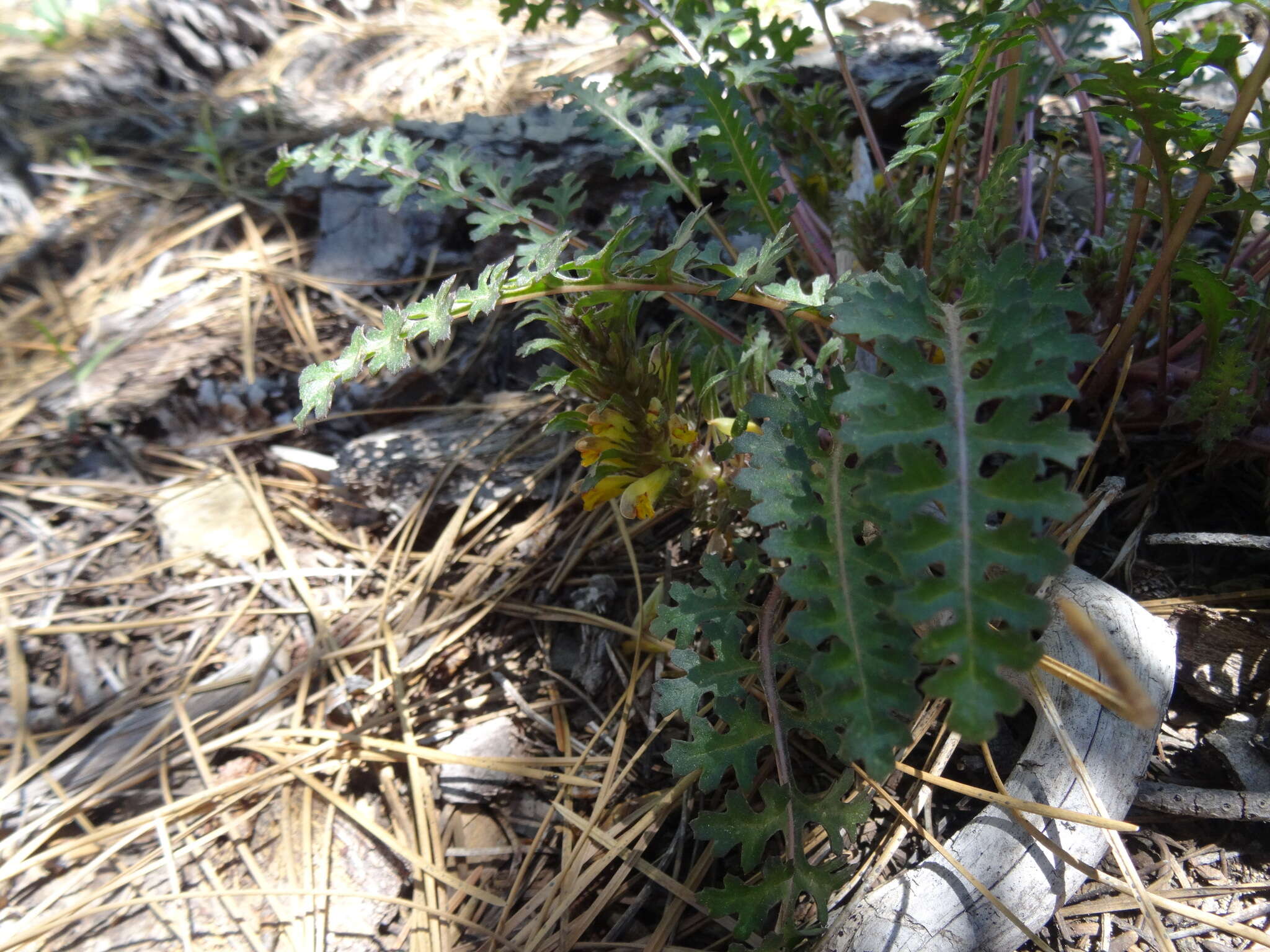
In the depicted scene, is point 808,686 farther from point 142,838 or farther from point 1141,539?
point 142,838

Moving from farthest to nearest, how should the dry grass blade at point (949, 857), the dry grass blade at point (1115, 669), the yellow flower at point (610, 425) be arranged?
the yellow flower at point (610, 425), the dry grass blade at point (949, 857), the dry grass blade at point (1115, 669)

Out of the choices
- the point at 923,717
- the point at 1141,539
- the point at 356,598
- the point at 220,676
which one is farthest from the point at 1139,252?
the point at 220,676

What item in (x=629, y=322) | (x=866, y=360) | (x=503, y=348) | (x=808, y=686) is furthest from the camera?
(x=503, y=348)

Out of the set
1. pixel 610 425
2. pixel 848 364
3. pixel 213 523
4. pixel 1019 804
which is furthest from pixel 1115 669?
pixel 213 523

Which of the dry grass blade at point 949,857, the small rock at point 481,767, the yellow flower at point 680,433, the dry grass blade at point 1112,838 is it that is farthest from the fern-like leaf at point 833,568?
the small rock at point 481,767

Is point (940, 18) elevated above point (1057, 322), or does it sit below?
above

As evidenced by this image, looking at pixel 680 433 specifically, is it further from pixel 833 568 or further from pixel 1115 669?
pixel 1115 669

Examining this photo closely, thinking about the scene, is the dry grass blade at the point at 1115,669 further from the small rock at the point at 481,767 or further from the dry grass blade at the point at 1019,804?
the small rock at the point at 481,767
